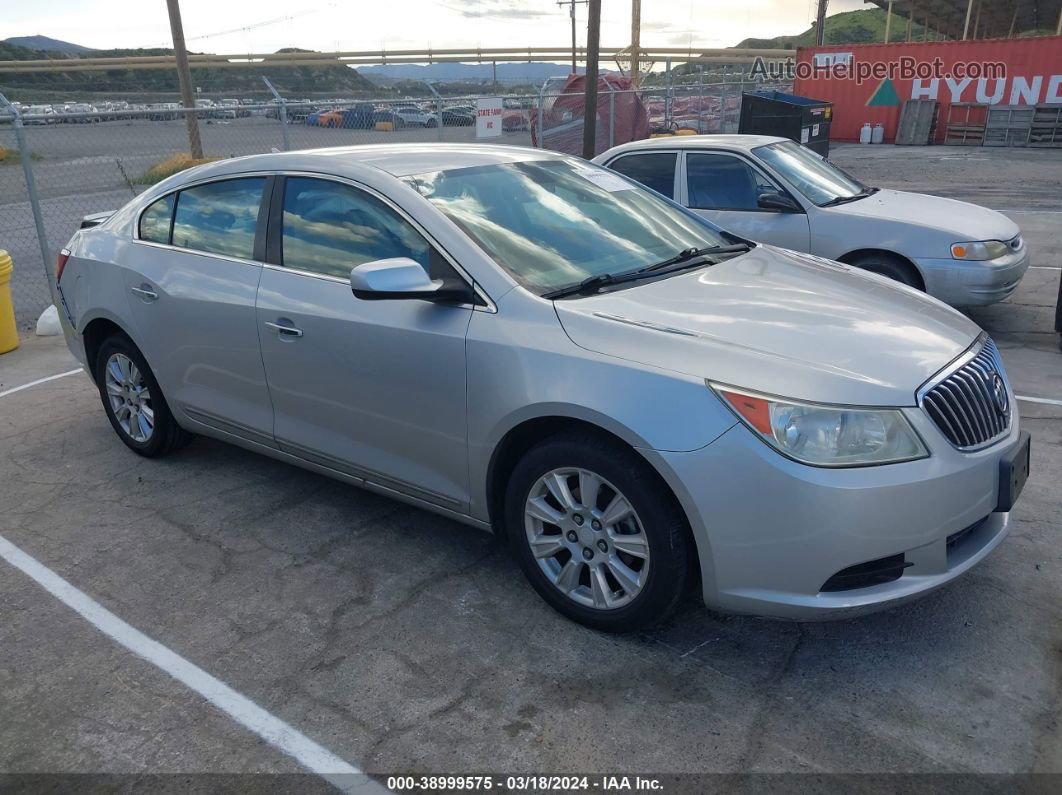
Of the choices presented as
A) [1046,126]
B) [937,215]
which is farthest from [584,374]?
[1046,126]

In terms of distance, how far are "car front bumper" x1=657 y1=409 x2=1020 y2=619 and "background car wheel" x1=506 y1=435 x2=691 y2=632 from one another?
0.12 meters

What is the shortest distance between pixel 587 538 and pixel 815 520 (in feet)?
2.70

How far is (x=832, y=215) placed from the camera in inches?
266

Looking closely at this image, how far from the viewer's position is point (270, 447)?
13.8ft

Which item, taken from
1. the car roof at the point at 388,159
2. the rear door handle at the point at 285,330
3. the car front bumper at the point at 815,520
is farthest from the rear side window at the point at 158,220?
the car front bumper at the point at 815,520

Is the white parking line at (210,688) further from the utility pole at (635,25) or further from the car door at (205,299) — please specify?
the utility pole at (635,25)

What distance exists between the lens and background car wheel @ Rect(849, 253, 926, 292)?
21.6ft

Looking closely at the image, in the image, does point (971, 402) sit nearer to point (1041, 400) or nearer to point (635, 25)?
point (1041, 400)

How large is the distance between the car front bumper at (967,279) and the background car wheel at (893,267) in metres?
0.08

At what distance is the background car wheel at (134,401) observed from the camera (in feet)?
15.7

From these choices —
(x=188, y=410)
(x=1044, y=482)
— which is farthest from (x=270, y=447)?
(x=1044, y=482)

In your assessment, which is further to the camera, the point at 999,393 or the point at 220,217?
the point at 220,217

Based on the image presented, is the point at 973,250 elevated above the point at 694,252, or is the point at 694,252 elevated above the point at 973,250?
the point at 694,252

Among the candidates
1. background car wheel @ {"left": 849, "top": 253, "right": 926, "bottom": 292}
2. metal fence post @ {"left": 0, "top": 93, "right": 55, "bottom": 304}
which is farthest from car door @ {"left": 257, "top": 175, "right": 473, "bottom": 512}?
metal fence post @ {"left": 0, "top": 93, "right": 55, "bottom": 304}
